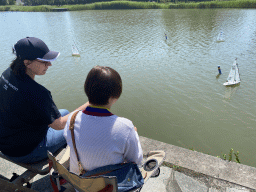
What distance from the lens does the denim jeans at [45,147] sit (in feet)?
6.04

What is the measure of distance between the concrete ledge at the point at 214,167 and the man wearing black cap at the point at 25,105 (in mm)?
1538

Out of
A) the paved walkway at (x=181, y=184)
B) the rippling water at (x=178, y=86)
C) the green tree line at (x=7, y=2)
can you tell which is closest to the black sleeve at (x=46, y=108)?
the paved walkway at (x=181, y=184)

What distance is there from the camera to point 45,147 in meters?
1.90

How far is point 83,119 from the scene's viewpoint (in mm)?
1208

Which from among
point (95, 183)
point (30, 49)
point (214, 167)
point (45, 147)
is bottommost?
point (214, 167)

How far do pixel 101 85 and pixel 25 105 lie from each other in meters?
0.79

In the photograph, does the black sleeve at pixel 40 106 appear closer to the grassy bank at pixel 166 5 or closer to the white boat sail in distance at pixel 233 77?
the white boat sail in distance at pixel 233 77

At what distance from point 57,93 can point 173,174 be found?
534 cm

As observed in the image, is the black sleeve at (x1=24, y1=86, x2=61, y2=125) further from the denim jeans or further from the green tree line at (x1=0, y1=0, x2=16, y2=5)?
the green tree line at (x1=0, y1=0, x2=16, y2=5)

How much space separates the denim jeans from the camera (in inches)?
72.5

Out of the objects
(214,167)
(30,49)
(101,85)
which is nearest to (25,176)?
(30,49)

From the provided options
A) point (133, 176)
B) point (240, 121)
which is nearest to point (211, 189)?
point (133, 176)

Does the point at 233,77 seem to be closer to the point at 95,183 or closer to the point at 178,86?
the point at 178,86

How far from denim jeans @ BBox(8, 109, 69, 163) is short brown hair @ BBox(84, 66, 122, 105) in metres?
1.01
